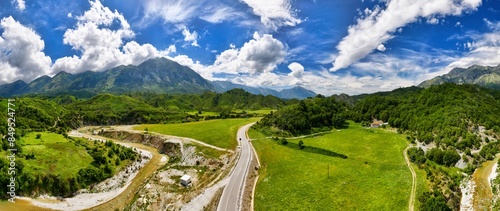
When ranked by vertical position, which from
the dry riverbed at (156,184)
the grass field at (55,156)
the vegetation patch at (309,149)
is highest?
the grass field at (55,156)

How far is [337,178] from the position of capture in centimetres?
7762

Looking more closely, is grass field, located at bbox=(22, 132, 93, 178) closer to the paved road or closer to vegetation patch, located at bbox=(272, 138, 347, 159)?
the paved road

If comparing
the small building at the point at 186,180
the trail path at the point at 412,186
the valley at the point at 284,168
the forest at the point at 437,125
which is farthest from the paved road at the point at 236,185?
the forest at the point at 437,125

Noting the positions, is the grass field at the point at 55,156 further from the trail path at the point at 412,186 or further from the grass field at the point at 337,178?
the trail path at the point at 412,186

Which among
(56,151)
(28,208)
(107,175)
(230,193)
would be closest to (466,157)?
(230,193)

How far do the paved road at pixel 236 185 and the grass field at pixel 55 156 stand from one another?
1805 inches

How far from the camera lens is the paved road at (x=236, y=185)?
64750 millimetres

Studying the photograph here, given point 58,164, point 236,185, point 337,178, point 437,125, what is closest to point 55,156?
point 58,164

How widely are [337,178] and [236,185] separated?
2943cm

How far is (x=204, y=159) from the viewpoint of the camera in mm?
101938

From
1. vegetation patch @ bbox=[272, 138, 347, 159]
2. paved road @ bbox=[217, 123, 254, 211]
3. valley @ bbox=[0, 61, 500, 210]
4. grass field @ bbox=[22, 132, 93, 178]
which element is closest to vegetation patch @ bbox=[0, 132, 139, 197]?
grass field @ bbox=[22, 132, 93, 178]

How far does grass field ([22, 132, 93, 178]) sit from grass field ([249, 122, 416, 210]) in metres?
56.8

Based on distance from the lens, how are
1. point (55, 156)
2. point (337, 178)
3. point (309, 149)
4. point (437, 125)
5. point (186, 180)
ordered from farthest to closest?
1. point (437, 125)
2. point (309, 149)
3. point (55, 156)
4. point (186, 180)
5. point (337, 178)

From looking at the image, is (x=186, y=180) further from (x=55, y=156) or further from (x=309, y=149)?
(x=309, y=149)
